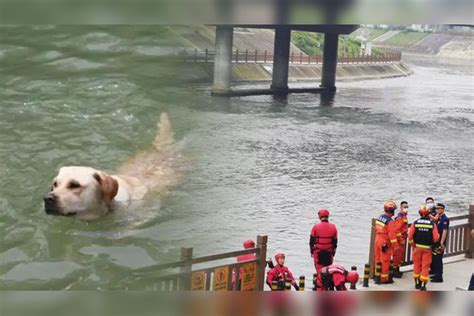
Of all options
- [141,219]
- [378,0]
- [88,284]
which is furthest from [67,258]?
[378,0]

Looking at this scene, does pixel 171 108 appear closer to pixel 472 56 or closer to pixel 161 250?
pixel 161 250

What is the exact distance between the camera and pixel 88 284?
4039 millimetres

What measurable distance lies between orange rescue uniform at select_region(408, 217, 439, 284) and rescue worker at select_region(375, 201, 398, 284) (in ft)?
0.56

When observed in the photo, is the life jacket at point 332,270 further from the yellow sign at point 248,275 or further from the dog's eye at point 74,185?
the dog's eye at point 74,185

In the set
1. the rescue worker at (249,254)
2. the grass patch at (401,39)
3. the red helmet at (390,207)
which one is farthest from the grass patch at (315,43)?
the rescue worker at (249,254)

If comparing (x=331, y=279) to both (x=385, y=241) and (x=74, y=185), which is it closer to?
(x=385, y=241)

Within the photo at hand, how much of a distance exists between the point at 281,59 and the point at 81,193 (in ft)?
7.05

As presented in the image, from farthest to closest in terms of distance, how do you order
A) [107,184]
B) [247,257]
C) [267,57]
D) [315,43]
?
[247,257]
[315,43]
[267,57]
[107,184]

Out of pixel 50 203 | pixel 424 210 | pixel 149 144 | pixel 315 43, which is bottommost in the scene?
pixel 424 210

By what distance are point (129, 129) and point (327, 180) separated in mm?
2059

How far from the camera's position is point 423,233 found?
7.23m

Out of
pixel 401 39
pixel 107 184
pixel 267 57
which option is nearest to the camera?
pixel 107 184

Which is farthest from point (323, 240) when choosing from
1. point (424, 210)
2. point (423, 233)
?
point (423, 233)

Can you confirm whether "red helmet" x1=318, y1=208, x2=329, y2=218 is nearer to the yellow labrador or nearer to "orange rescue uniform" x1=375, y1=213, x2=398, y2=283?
"orange rescue uniform" x1=375, y1=213, x2=398, y2=283
